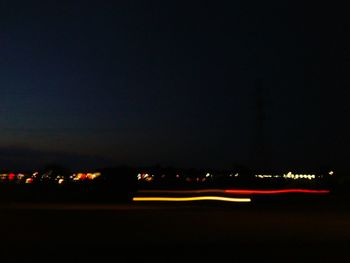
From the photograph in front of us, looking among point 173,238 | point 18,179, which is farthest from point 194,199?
point 18,179

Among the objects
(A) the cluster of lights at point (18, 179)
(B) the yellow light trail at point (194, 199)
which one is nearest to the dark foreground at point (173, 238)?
(B) the yellow light trail at point (194, 199)

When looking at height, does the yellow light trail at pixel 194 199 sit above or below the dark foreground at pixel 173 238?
above

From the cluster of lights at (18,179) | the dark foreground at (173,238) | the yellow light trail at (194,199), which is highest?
the cluster of lights at (18,179)

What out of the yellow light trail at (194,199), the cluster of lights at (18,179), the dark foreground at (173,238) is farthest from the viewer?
the cluster of lights at (18,179)

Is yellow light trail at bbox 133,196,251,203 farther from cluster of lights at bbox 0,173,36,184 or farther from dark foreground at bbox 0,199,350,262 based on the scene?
cluster of lights at bbox 0,173,36,184

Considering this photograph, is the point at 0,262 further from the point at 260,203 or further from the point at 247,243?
the point at 260,203

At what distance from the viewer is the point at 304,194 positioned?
155 ft

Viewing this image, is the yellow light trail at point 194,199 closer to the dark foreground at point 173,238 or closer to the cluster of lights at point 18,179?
the dark foreground at point 173,238

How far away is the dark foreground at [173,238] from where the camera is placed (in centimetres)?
1449

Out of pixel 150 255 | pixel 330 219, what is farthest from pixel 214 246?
pixel 330 219

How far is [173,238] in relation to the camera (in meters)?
18.4

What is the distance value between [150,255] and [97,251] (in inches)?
55.8

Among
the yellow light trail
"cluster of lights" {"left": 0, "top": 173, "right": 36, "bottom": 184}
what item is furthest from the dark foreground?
"cluster of lights" {"left": 0, "top": 173, "right": 36, "bottom": 184}

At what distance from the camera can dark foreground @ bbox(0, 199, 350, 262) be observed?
14492 mm
